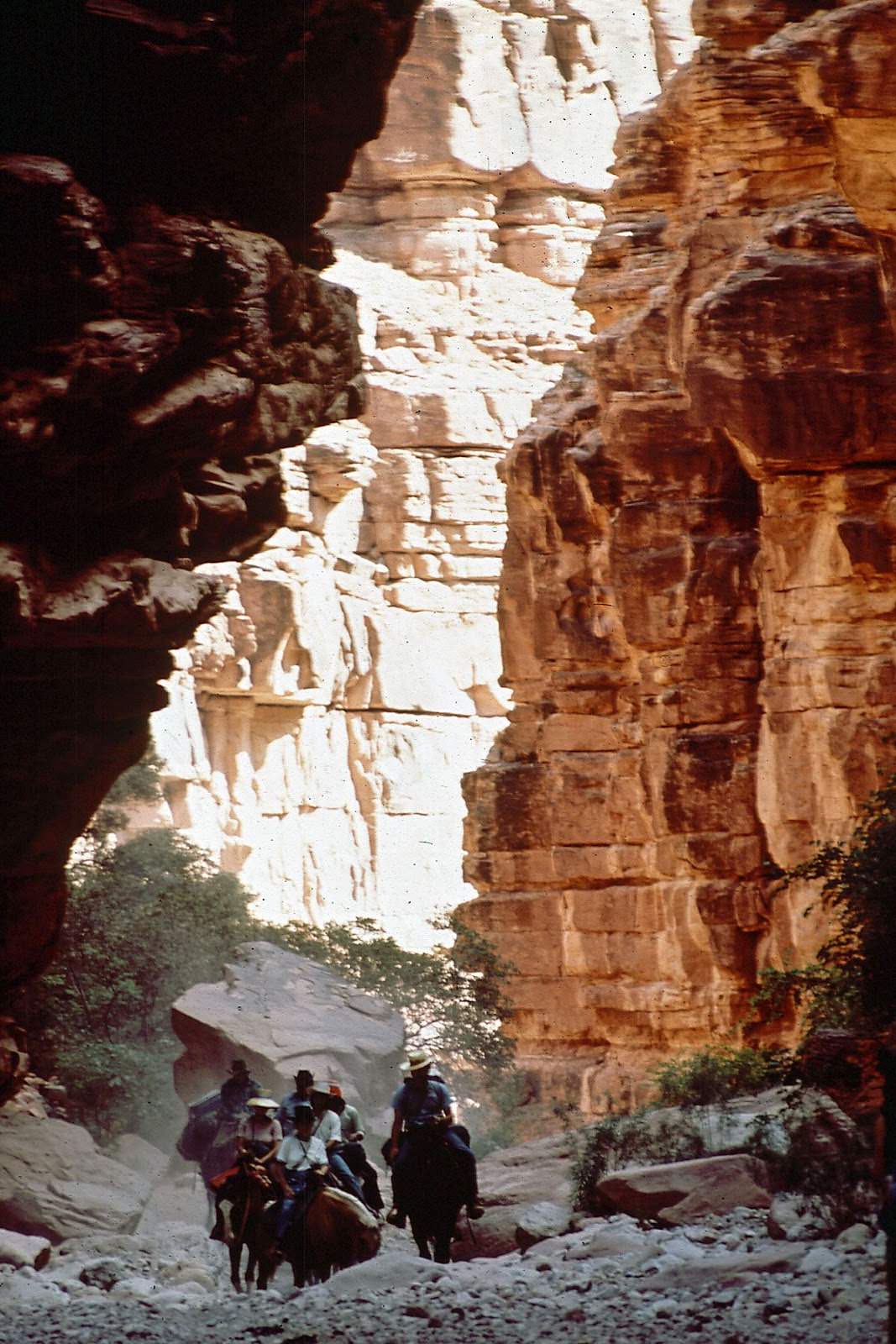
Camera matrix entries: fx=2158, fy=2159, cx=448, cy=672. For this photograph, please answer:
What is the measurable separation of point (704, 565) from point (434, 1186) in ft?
53.7

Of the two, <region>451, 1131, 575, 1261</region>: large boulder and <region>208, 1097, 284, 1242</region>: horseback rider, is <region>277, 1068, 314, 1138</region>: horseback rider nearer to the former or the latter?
<region>208, 1097, 284, 1242</region>: horseback rider

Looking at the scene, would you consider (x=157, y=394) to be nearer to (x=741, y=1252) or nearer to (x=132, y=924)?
(x=741, y=1252)

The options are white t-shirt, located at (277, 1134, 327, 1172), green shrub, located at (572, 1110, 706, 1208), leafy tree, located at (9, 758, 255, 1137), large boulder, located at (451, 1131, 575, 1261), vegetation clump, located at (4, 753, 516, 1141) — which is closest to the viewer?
white t-shirt, located at (277, 1134, 327, 1172)

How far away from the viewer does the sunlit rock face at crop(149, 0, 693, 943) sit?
56250mm

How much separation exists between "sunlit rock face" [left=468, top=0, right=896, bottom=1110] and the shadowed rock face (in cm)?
447

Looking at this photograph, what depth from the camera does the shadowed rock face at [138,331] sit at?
14242 mm

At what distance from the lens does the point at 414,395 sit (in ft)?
206

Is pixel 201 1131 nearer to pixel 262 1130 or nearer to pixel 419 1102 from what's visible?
pixel 262 1130

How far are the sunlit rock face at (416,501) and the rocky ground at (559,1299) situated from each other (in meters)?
39.6

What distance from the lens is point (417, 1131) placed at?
1475 cm

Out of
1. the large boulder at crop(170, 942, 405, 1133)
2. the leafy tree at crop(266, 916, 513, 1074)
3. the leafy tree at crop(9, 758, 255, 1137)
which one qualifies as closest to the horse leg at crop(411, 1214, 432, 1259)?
the leafy tree at crop(9, 758, 255, 1137)

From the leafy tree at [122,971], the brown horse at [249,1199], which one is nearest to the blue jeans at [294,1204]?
the brown horse at [249,1199]

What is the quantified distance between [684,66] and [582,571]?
30.4 ft

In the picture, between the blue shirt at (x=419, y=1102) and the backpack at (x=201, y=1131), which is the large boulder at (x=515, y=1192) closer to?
the blue shirt at (x=419, y=1102)
